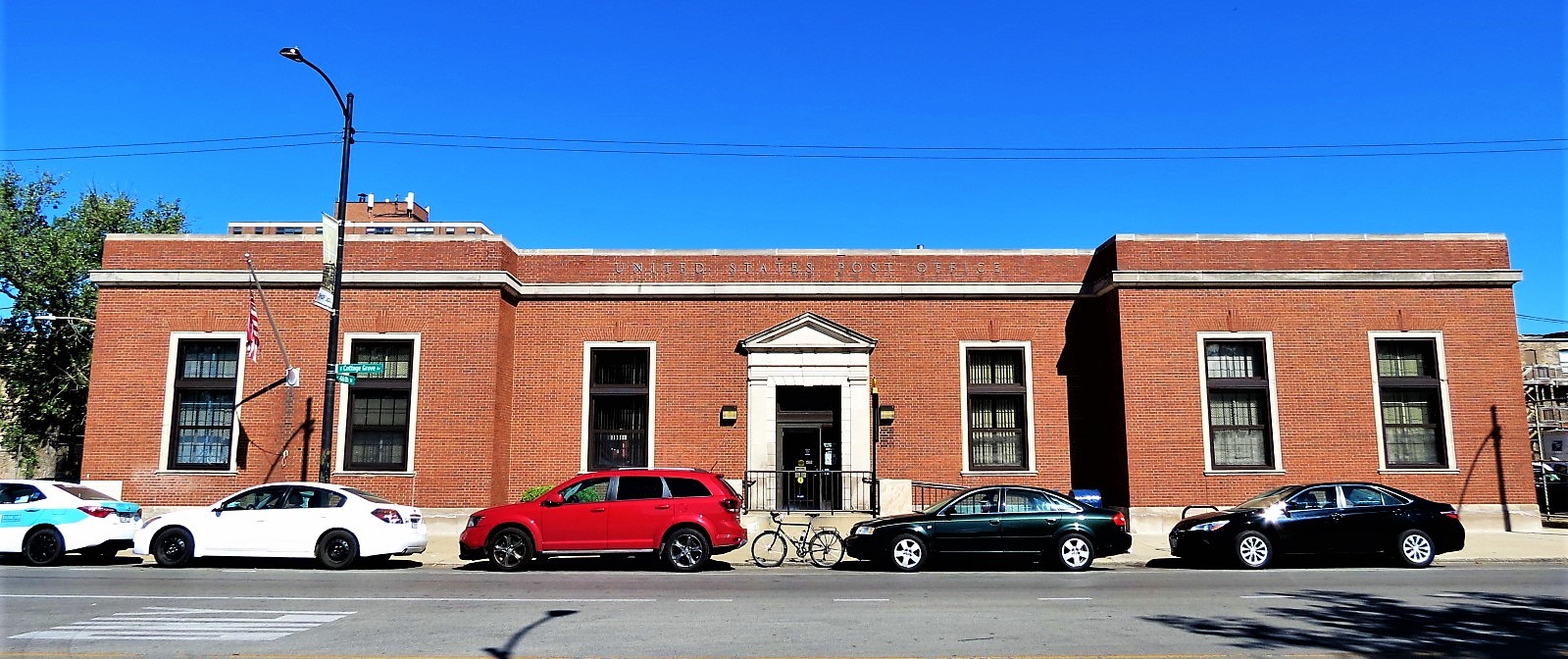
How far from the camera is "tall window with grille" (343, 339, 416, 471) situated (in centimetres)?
2073

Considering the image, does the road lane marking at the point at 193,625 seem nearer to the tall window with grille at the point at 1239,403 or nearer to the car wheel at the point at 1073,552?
the car wheel at the point at 1073,552

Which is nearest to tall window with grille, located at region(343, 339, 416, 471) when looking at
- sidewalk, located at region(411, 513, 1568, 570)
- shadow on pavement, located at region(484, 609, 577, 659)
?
sidewalk, located at region(411, 513, 1568, 570)

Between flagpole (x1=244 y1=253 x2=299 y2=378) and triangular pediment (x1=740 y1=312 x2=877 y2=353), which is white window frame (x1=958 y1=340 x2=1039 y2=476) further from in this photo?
flagpole (x1=244 y1=253 x2=299 y2=378)

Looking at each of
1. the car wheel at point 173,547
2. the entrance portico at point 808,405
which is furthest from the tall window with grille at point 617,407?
the car wheel at point 173,547

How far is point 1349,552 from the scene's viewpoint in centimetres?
1566

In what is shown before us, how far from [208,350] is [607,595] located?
14195 mm

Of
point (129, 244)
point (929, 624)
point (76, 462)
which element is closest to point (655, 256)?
point (129, 244)

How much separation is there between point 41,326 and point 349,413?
13744mm

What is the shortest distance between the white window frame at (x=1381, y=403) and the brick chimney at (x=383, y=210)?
232 feet

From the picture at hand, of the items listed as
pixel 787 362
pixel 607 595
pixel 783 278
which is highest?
pixel 783 278

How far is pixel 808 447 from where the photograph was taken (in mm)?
21969

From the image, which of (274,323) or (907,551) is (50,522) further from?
(907,551)

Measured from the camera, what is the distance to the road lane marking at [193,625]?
8906 mm

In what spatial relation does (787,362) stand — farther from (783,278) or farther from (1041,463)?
(1041,463)
